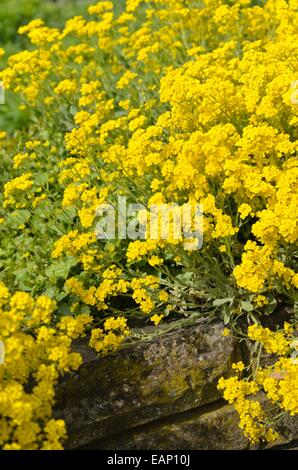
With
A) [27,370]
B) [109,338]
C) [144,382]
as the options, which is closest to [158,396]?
[144,382]

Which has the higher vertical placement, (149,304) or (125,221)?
(125,221)

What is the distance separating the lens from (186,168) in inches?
131

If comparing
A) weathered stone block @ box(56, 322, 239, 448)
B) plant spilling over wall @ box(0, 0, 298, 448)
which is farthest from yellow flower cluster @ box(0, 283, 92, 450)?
weathered stone block @ box(56, 322, 239, 448)

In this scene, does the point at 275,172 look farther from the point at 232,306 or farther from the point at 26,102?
the point at 26,102

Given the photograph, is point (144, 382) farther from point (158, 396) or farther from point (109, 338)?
point (109, 338)

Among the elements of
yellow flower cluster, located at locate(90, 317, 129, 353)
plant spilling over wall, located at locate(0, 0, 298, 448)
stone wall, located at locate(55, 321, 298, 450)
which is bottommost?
stone wall, located at locate(55, 321, 298, 450)

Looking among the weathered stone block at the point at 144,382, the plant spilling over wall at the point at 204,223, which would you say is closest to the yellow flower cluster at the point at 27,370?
the plant spilling over wall at the point at 204,223

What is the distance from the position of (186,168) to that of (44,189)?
40.3 inches

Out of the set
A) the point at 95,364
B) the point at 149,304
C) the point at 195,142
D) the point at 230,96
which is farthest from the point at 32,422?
the point at 230,96

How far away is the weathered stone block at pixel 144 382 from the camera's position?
3227 mm

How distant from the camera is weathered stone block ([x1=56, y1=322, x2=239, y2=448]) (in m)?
3.23

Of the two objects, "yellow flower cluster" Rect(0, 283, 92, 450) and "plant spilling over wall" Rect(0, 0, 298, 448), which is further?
"plant spilling over wall" Rect(0, 0, 298, 448)

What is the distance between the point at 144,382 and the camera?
3309 mm

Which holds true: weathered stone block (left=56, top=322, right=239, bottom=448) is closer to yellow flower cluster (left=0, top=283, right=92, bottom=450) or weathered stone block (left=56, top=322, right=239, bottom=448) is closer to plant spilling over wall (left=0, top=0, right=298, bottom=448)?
plant spilling over wall (left=0, top=0, right=298, bottom=448)
